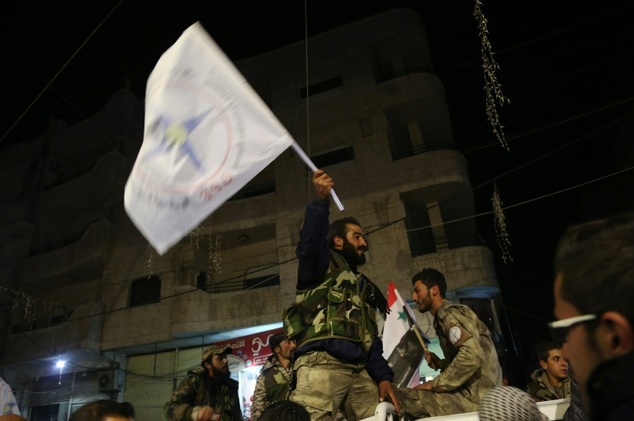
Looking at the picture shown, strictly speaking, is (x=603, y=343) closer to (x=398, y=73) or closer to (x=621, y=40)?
(x=621, y=40)

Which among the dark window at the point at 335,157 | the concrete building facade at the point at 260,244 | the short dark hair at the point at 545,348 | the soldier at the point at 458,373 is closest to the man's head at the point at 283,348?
the soldier at the point at 458,373

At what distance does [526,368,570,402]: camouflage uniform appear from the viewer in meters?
4.72

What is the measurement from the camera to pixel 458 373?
3.24 meters

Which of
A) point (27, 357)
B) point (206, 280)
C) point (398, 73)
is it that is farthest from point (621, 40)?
point (27, 357)

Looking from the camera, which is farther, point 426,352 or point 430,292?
point 426,352

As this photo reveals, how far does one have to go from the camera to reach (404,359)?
513 centimetres

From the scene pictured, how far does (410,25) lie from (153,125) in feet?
55.8

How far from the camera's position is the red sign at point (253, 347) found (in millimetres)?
14461

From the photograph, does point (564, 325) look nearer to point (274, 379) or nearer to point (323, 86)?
point (274, 379)

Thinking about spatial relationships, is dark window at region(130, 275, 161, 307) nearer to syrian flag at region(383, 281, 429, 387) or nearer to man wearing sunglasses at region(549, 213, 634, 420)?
syrian flag at region(383, 281, 429, 387)

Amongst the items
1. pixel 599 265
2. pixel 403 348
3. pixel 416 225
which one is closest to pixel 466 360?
pixel 403 348

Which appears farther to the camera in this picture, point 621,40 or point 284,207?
point 284,207

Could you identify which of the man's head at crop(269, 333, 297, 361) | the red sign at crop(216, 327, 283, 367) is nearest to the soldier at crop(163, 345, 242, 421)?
the man's head at crop(269, 333, 297, 361)

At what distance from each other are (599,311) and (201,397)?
4.60 m
